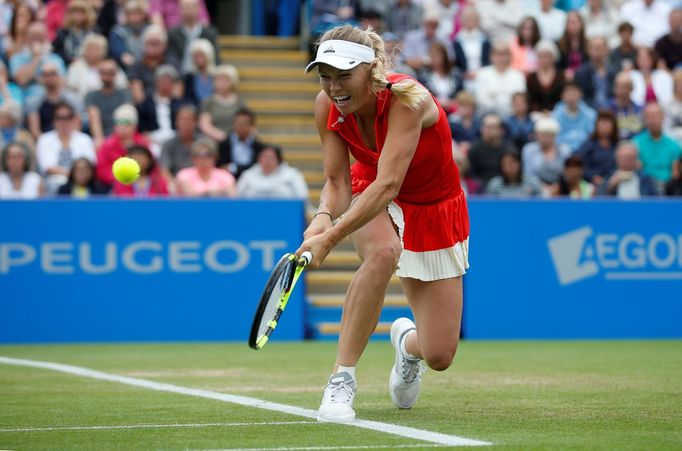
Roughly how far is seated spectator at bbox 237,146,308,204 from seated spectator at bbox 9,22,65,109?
111 inches

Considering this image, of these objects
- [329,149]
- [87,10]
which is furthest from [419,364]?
[87,10]

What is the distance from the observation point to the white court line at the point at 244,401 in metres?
5.26

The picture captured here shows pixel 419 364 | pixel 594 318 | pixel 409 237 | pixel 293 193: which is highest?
pixel 409 237

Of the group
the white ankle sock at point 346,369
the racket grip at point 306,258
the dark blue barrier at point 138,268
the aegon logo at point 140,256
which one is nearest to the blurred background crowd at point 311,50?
the dark blue barrier at point 138,268

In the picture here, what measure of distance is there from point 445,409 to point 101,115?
9.36 meters

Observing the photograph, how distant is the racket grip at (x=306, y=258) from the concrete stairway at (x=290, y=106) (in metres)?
7.78

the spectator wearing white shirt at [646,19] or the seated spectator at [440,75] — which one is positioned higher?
the spectator wearing white shirt at [646,19]

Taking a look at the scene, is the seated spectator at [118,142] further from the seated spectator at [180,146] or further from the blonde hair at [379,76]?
the blonde hair at [379,76]

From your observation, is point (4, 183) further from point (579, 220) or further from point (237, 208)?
point (579, 220)

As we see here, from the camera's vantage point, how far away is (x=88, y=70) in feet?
51.1

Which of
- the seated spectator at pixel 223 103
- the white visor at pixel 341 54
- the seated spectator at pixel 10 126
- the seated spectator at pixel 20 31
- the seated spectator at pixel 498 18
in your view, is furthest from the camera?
the seated spectator at pixel 498 18

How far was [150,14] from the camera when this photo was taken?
55.6 feet

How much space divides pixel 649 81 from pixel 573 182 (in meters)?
3.73

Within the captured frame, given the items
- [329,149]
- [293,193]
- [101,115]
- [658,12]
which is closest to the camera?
[329,149]
